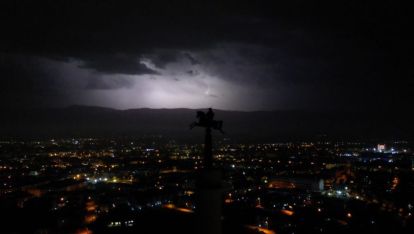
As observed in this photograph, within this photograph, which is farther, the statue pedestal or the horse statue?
the horse statue

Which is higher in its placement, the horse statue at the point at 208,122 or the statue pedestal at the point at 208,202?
the horse statue at the point at 208,122

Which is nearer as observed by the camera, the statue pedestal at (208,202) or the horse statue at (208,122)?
the statue pedestal at (208,202)

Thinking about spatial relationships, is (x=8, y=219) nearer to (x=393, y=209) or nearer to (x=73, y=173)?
(x=393, y=209)

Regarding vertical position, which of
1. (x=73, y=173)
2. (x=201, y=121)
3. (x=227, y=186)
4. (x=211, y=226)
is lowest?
(x=73, y=173)

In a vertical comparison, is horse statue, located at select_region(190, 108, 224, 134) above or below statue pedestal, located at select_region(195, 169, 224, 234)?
above

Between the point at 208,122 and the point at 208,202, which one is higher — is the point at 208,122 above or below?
above

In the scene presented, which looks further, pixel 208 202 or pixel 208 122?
pixel 208 122

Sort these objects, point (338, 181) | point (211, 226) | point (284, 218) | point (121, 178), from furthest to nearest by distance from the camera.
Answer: point (121, 178), point (338, 181), point (284, 218), point (211, 226)

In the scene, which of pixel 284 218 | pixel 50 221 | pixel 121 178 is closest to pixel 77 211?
pixel 50 221
